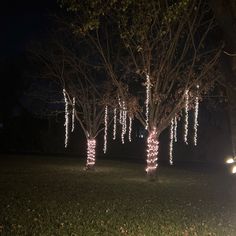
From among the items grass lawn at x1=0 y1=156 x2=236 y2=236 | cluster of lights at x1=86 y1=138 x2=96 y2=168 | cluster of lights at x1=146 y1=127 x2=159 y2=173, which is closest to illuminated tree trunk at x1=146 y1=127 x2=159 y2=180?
cluster of lights at x1=146 y1=127 x2=159 y2=173

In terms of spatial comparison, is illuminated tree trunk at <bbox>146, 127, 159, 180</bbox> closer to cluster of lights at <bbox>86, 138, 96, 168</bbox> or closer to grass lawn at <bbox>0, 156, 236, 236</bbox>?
grass lawn at <bbox>0, 156, 236, 236</bbox>

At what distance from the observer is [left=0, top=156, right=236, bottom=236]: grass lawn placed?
1169 cm

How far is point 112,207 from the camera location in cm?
1528

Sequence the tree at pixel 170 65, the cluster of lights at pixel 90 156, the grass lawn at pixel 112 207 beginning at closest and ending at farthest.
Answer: the grass lawn at pixel 112 207, the tree at pixel 170 65, the cluster of lights at pixel 90 156

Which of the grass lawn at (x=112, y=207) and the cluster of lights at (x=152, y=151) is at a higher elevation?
the cluster of lights at (x=152, y=151)

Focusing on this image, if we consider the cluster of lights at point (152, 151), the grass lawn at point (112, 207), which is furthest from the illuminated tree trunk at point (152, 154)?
the grass lawn at point (112, 207)

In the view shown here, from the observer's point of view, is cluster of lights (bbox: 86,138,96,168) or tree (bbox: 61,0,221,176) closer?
tree (bbox: 61,0,221,176)

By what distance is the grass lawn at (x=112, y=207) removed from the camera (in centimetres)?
1169

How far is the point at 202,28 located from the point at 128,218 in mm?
14528

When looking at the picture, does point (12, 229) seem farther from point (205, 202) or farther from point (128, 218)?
point (205, 202)

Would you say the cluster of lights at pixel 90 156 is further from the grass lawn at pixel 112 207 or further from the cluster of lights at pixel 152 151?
the grass lawn at pixel 112 207

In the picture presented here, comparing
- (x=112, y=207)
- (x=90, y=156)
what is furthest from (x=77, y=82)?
(x=112, y=207)

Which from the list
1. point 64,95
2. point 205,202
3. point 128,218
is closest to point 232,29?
point 128,218

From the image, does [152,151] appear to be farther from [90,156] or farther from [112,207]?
[112,207]
